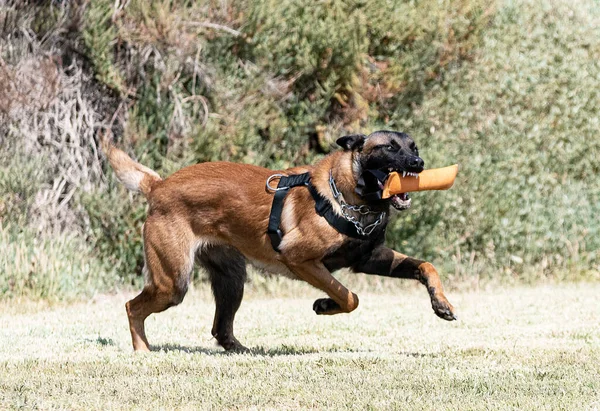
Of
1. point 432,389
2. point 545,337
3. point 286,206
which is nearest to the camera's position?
point 432,389

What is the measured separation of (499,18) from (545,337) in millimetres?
6798

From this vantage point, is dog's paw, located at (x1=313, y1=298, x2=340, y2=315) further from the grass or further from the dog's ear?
the dog's ear

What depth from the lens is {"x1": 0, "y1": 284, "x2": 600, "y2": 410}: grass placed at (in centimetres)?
557

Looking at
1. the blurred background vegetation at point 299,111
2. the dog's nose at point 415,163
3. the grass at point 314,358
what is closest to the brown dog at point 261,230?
the dog's nose at point 415,163

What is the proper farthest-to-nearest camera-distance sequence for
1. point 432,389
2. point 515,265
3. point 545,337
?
point 515,265
point 545,337
point 432,389

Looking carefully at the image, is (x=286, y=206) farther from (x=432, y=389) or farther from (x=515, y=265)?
(x=515, y=265)

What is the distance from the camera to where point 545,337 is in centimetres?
835

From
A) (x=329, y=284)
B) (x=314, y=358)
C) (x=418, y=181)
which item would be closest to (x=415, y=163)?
(x=418, y=181)

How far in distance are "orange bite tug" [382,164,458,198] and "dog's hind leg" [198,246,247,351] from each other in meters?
1.48

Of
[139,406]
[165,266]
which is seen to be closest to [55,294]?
[165,266]

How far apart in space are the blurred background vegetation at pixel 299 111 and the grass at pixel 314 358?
4.87 feet

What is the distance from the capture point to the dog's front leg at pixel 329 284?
7.12m

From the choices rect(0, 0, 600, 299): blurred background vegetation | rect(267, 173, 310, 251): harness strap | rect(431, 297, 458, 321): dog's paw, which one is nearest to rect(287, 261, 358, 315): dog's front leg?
rect(267, 173, 310, 251): harness strap

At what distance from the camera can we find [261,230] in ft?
24.5
